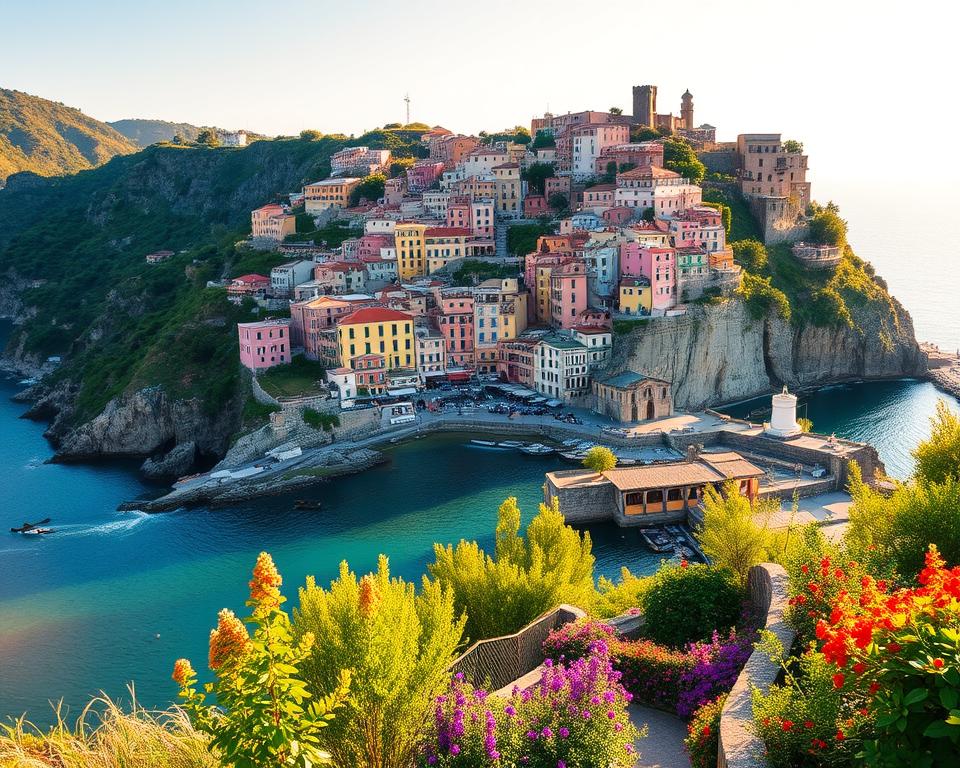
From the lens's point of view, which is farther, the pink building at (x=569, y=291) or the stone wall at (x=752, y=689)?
the pink building at (x=569, y=291)

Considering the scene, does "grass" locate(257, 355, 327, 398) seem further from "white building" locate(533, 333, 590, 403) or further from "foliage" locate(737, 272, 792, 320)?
"foliage" locate(737, 272, 792, 320)

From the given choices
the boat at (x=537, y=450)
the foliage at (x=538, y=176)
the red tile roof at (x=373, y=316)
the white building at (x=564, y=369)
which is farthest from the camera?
the foliage at (x=538, y=176)

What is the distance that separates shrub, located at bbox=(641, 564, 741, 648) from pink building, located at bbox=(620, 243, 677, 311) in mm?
40124

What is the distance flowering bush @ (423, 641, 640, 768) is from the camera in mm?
7941

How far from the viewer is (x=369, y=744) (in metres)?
8.70

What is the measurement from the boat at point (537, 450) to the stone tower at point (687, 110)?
4990cm

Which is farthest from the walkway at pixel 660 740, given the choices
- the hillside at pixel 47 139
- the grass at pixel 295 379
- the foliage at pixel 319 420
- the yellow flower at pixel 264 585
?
the hillside at pixel 47 139

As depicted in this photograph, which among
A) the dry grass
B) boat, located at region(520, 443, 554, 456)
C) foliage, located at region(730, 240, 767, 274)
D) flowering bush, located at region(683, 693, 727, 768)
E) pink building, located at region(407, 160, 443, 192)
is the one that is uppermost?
pink building, located at region(407, 160, 443, 192)

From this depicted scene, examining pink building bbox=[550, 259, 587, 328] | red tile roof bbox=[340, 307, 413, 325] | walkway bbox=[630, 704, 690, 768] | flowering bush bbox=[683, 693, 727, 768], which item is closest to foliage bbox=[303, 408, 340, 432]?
red tile roof bbox=[340, 307, 413, 325]

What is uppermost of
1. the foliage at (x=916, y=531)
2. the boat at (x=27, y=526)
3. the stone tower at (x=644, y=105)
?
the stone tower at (x=644, y=105)

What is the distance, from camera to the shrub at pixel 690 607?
12.9 metres

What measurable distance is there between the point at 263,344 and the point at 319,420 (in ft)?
25.9

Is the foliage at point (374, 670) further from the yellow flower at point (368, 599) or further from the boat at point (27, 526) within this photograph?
A: the boat at point (27, 526)

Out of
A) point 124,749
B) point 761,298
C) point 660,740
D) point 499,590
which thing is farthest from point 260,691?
point 761,298
